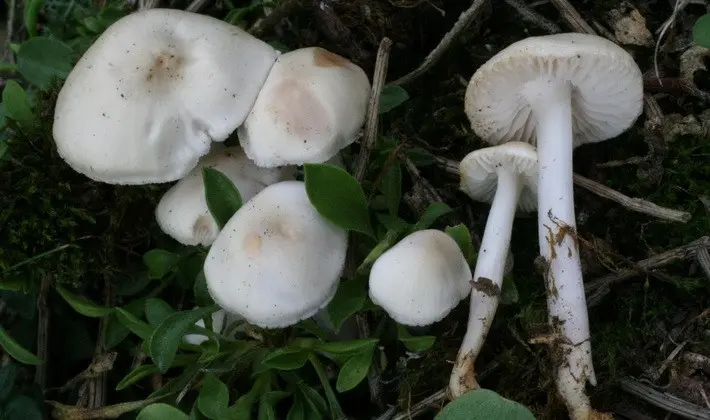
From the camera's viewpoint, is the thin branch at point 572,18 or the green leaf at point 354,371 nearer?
the green leaf at point 354,371

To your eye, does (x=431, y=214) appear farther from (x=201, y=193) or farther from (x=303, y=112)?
(x=201, y=193)

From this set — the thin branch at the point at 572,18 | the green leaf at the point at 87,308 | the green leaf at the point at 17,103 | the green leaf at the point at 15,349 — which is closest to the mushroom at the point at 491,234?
the thin branch at the point at 572,18

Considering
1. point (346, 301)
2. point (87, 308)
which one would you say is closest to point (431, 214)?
point (346, 301)

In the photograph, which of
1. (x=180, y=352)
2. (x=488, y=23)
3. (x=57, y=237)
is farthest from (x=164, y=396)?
(x=488, y=23)

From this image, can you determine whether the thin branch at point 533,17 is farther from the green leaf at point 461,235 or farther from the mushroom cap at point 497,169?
the green leaf at point 461,235

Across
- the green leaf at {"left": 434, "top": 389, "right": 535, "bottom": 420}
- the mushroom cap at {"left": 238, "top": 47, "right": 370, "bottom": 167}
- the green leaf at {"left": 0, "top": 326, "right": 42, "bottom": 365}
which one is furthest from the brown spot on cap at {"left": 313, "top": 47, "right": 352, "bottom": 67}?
the green leaf at {"left": 0, "top": 326, "right": 42, "bottom": 365}

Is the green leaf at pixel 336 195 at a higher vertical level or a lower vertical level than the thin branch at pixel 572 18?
lower
